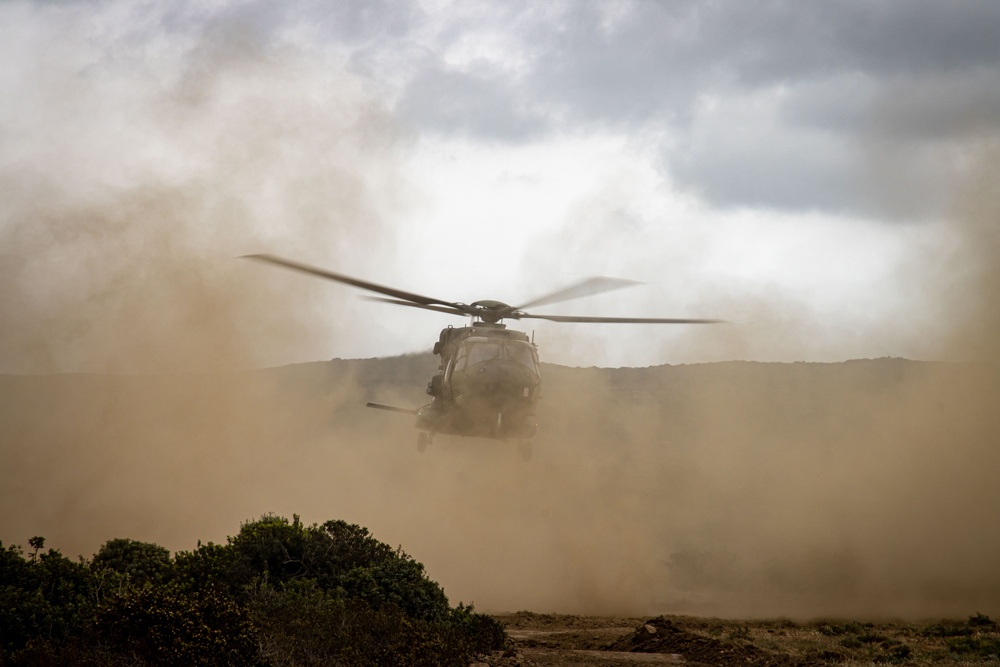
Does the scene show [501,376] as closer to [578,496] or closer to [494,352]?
[494,352]

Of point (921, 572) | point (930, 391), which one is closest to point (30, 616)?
point (921, 572)

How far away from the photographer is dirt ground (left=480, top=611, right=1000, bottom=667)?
20.2 m

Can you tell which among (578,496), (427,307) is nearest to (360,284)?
(427,307)

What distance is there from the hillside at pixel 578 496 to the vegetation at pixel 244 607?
23.1 m

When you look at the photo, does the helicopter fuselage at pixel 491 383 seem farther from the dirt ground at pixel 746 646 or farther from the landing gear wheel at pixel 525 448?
the dirt ground at pixel 746 646

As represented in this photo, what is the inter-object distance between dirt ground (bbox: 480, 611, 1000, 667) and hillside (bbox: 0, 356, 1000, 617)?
1178cm

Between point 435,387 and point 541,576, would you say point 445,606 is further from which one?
point 541,576

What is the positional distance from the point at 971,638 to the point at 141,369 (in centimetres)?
3949

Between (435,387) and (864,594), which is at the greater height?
(435,387)

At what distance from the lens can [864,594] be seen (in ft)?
147

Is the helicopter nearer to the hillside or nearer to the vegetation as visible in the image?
the vegetation

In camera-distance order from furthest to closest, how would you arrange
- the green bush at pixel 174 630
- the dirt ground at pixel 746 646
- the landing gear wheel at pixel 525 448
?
the landing gear wheel at pixel 525 448 → the dirt ground at pixel 746 646 → the green bush at pixel 174 630

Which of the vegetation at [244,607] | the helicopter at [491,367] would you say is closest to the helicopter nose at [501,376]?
the helicopter at [491,367]

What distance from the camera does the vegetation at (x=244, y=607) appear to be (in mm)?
13930
